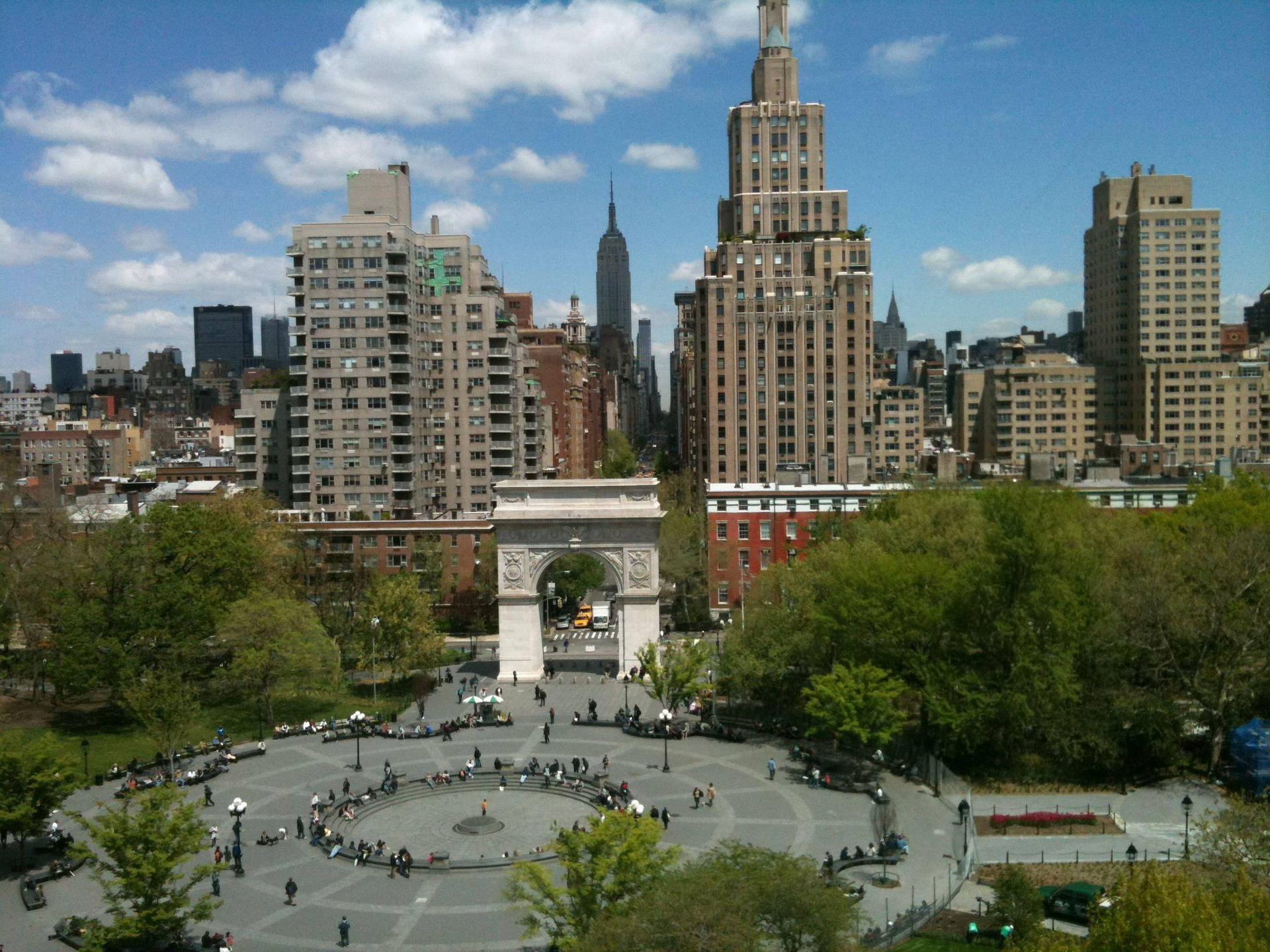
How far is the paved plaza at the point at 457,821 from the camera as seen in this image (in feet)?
114

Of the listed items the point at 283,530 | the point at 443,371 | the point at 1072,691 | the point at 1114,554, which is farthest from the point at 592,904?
the point at 443,371

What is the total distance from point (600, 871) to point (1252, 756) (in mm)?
31584

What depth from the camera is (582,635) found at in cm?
8950

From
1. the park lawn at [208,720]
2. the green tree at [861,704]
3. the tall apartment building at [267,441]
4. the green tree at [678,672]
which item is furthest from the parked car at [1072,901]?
the tall apartment building at [267,441]

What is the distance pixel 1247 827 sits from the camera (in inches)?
1171

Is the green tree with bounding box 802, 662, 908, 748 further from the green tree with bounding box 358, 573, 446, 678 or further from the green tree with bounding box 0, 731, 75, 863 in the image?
the green tree with bounding box 0, 731, 75, 863

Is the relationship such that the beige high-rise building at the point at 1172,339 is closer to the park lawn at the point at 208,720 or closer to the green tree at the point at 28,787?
the park lawn at the point at 208,720

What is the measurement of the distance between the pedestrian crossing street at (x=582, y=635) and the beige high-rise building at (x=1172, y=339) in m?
85.2

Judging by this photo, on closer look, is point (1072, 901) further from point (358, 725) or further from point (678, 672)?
point (358, 725)

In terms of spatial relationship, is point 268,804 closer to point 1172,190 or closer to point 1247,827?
point 1247,827

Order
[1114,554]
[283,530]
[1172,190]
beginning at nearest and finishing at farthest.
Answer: [1114,554] → [283,530] → [1172,190]

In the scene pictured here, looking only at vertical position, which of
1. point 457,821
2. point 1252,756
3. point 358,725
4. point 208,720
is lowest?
point 208,720

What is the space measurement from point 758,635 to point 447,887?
23720mm

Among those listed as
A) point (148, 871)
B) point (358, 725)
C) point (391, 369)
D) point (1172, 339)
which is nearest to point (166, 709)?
point (358, 725)
